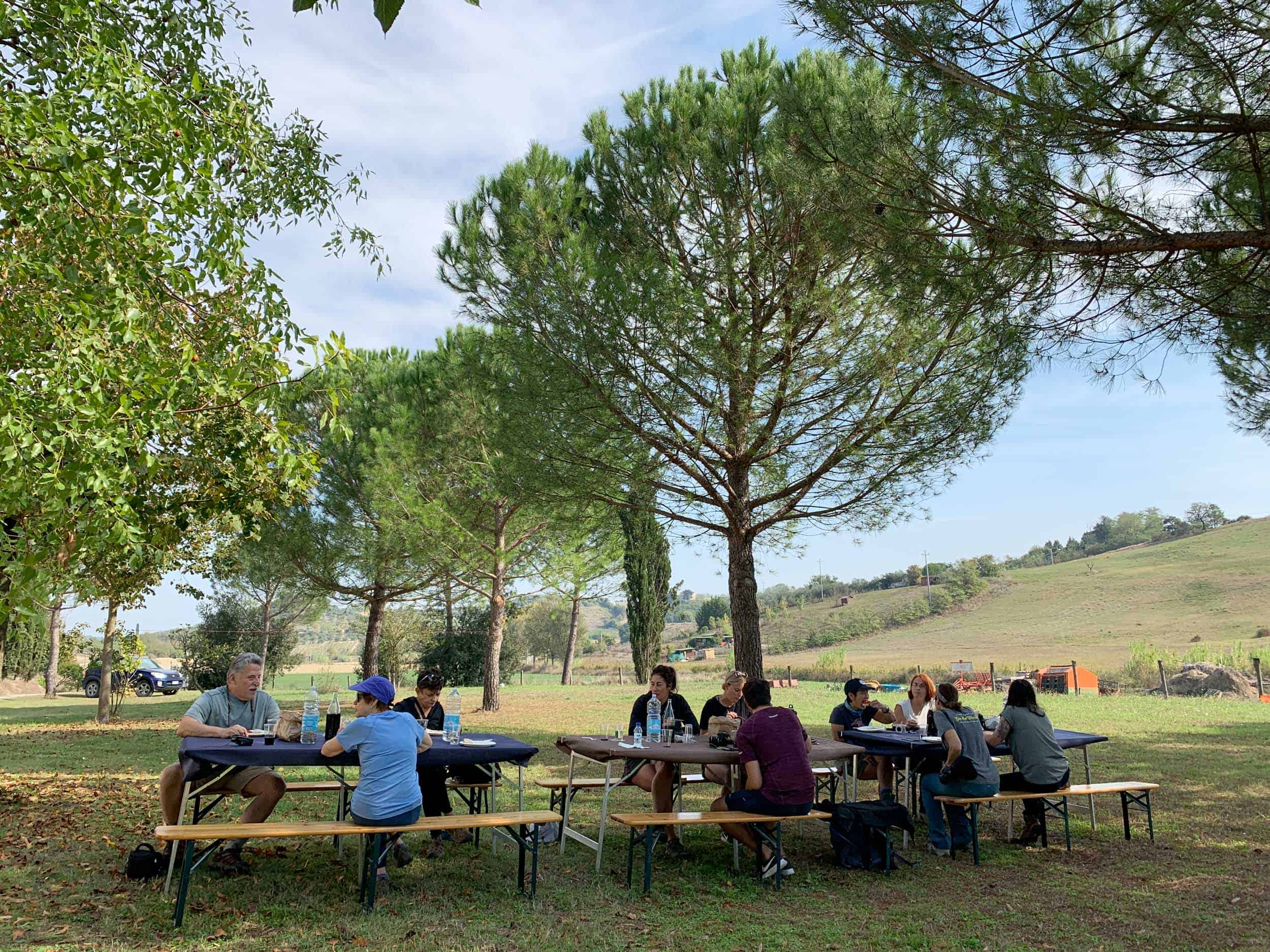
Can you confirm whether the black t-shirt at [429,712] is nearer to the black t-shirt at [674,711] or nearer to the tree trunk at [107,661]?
the black t-shirt at [674,711]

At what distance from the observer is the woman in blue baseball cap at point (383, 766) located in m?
4.05

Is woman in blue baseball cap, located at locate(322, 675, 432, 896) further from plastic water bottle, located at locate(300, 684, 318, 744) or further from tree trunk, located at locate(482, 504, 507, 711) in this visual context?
tree trunk, located at locate(482, 504, 507, 711)

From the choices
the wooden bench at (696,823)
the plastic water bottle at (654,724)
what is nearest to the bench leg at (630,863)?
the wooden bench at (696,823)

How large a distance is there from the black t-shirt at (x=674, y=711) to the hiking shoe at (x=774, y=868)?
1.14 meters

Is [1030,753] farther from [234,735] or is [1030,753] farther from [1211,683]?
[1211,683]

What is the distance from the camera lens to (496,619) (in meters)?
16.0

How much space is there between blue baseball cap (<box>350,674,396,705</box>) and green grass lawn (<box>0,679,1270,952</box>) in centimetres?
99

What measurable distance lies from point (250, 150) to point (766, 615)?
80.3m

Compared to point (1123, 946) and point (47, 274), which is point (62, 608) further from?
point (1123, 946)

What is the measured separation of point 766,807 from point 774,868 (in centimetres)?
40

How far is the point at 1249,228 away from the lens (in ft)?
17.1

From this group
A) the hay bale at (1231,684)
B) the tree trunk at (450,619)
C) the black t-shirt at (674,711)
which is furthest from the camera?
the tree trunk at (450,619)

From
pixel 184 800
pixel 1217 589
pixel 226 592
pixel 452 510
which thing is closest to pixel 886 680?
pixel 452 510

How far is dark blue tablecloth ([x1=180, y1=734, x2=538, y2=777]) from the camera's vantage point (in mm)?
4105
